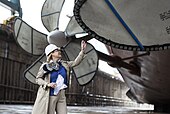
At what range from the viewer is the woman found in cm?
369

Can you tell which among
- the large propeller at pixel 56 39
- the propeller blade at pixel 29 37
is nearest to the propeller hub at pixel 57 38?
the large propeller at pixel 56 39

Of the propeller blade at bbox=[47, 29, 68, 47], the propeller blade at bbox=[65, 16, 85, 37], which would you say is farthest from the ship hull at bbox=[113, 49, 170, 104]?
the propeller blade at bbox=[47, 29, 68, 47]

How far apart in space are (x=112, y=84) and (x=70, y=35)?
1022 inches

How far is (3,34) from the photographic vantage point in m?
17.7

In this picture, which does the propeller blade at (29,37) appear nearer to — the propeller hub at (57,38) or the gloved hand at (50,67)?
the propeller hub at (57,38)

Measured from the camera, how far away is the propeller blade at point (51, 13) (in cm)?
823

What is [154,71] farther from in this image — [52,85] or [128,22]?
[52,85]

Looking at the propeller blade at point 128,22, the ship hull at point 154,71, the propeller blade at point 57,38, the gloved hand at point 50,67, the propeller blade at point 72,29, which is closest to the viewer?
the propeller blade at point 128,22

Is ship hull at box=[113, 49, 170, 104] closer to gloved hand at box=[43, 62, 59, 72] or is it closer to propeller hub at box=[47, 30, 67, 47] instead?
propeller hub at box=[47, 30, 67, 47]

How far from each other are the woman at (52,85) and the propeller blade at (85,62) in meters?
3.99

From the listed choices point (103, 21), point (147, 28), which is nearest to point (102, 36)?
point (103, 21)

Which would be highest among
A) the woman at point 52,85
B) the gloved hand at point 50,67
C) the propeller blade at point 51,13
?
the propeller blade at point 51,13

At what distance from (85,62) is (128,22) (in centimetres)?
436

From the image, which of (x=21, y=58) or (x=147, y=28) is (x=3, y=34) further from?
(x=147, y=28)
